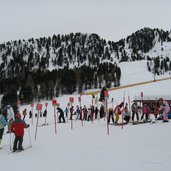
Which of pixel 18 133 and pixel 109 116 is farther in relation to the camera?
pixel 109 116

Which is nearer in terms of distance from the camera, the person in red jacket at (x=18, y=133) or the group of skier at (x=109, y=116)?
the person in red jacket at (x=18, y=133)

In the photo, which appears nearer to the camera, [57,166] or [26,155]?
[57,166]

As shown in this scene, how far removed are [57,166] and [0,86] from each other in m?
101

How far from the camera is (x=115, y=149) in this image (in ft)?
34.6

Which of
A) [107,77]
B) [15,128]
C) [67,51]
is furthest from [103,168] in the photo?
[67,51]

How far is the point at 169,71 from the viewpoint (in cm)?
14750

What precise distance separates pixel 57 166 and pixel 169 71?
146257mm

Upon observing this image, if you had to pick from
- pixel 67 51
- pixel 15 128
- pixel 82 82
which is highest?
pixel 67 51

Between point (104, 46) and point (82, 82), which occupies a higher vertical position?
point (104, 46)

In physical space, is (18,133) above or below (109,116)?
below

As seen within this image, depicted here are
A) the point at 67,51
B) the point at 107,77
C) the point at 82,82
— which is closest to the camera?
the point at 82,82

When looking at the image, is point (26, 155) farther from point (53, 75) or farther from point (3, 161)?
point (53, 75)

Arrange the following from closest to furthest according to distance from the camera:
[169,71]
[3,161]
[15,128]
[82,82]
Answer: [3,161] → [15,128] → [82,82] → [169,71]

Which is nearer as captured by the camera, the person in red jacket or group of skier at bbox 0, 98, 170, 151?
the person in red jacket
